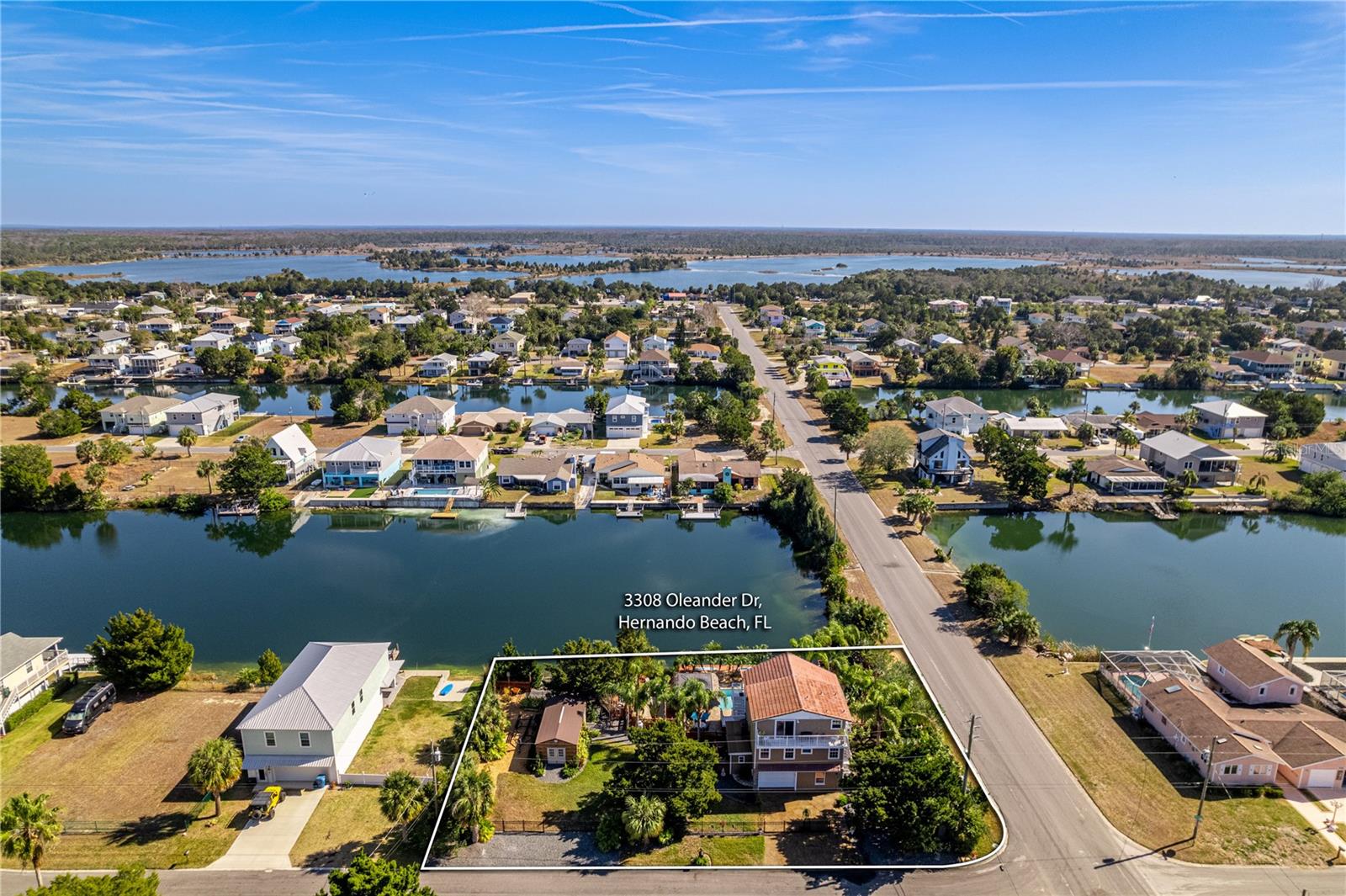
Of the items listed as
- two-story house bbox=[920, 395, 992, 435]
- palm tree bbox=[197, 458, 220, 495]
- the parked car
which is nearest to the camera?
the parked car

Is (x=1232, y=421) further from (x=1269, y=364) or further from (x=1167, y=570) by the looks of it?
(x=1269, y=364)

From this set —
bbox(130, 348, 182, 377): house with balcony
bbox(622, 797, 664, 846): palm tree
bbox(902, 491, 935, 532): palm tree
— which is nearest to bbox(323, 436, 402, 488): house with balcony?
bbox(902, 491, 935, 532): palm tree

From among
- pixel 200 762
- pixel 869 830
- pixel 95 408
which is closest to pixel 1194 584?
pixel 869 830

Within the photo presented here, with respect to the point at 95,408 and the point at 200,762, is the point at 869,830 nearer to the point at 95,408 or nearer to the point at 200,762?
the point at 200,762

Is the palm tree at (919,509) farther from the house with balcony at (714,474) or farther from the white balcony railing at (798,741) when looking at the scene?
the white balcony railing at (798,741)

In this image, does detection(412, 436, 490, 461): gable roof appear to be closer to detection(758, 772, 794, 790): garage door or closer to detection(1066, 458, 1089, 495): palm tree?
detection(758, 772, 794, 790): garage door

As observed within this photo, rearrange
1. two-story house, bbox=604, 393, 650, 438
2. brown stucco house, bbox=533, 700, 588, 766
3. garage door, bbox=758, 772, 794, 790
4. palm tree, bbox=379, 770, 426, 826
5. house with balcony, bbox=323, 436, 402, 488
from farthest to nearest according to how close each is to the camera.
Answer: two-story house, bbox=604, 393, 650, 438 → house with balcony, bbox=323, 436, 402, 488 → brown stucco house, bbox=533, 700, 588, 766 → garage door, bbox=758, 772, 794, 790 → palm tree, bbox=379, 770, 426, 826

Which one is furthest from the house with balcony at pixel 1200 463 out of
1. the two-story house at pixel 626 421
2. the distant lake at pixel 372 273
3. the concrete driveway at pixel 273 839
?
the distant lake at pixel 372 273
